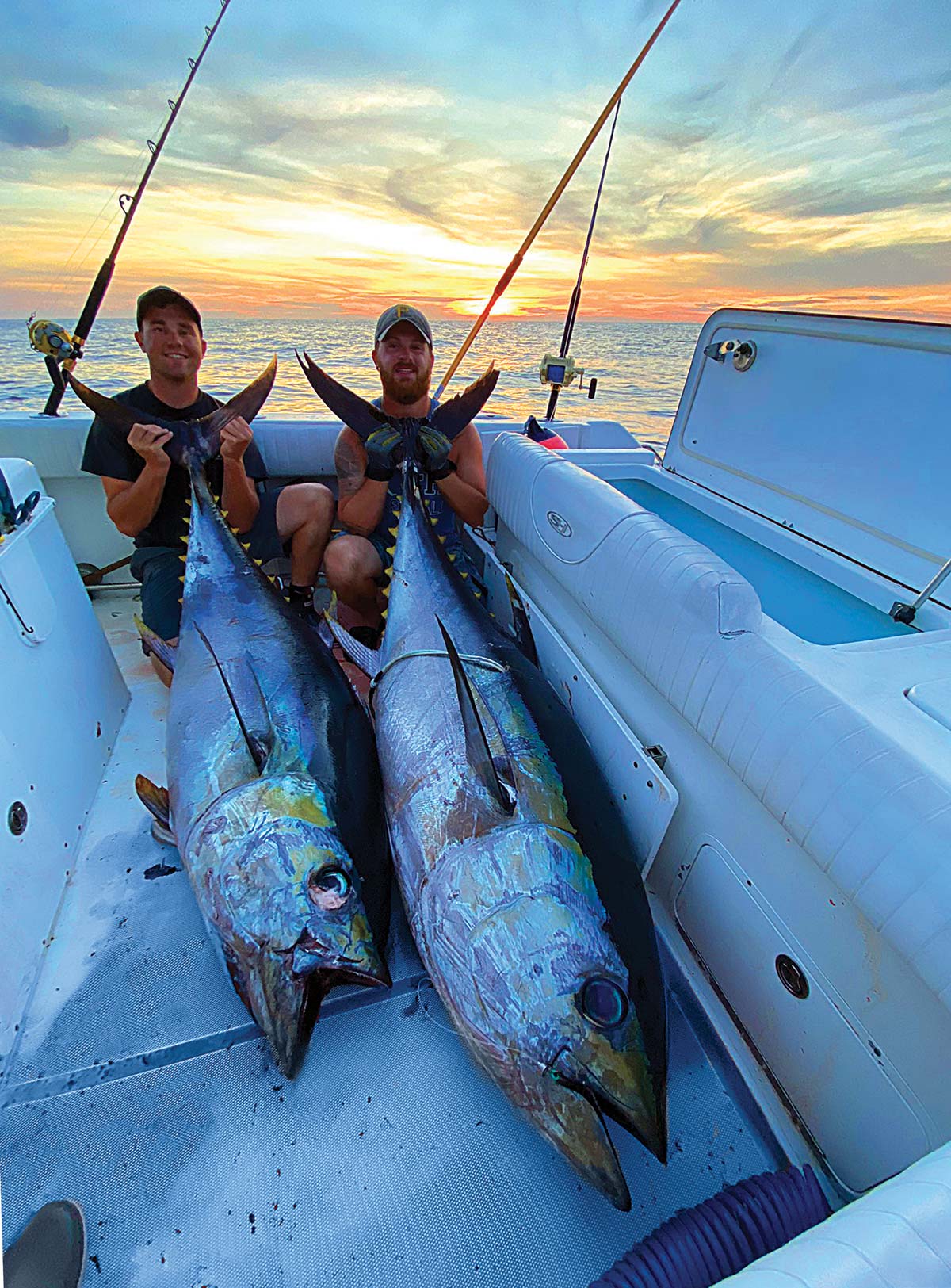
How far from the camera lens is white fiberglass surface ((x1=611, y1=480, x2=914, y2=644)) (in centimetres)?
156

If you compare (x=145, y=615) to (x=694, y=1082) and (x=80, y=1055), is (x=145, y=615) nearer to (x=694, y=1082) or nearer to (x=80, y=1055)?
(x=80, y=1055)

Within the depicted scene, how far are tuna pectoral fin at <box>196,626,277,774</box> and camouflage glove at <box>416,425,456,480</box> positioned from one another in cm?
111

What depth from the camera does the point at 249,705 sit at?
1.61m

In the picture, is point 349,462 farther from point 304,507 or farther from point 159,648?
point 159,648

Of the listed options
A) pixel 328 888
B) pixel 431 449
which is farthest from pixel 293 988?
pixel 431 449

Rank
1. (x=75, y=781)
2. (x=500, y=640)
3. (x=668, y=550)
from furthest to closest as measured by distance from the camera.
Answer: (x=500, y=640)
(x=75, y=781)
(x=668, y=550)

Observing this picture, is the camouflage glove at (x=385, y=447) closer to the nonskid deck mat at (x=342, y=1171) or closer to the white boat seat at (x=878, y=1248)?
the nonskid deck mat at (x=342, y=1171)

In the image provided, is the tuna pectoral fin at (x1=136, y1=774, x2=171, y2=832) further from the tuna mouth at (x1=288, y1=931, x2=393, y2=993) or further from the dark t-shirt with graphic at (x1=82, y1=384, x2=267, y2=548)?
the dark t-shirt with graphic at (x1=82, y1=384, x2=267, y2=548)

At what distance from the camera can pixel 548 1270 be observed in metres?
1.00

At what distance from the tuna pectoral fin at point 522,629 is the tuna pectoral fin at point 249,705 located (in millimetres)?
810

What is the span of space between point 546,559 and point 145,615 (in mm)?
1650

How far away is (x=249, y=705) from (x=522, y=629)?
34.9 inches

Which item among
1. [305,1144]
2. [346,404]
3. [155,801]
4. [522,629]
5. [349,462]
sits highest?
[346,404]

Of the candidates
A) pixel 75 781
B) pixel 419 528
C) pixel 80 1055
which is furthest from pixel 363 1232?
pixel 419 528
